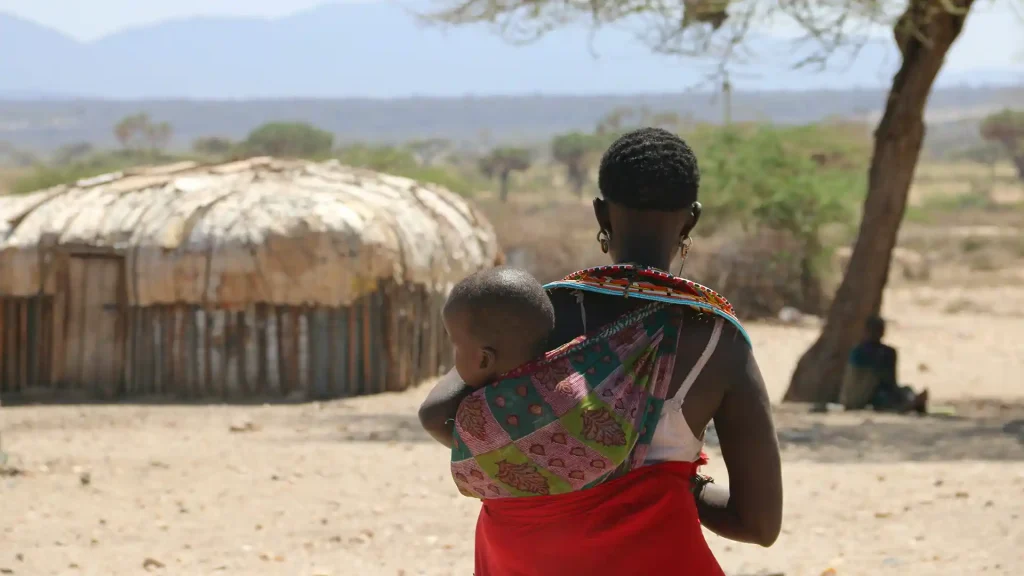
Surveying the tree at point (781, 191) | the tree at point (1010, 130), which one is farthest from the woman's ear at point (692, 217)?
the tree at point (1010, 130)

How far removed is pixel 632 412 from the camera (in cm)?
198

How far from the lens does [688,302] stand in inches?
79.8

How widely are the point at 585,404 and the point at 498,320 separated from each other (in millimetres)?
194

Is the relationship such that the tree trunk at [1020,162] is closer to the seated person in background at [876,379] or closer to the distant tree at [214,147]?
the distant tree at [214,147]

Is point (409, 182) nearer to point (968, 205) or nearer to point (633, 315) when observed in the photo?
point (633, 315)

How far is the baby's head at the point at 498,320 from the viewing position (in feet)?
6.37

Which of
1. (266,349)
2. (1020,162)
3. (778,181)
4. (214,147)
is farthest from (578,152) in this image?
(266,349)

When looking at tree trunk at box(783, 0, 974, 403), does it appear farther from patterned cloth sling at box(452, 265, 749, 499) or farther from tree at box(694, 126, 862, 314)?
tree at box(694, 126, 862, 314)

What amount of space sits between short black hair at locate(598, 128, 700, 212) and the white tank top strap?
23 cm

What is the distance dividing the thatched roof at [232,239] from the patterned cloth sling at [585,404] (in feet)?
25.5

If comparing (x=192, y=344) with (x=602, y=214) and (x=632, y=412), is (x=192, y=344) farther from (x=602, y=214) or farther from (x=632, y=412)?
(x=632, y=412)

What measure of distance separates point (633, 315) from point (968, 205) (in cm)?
4208

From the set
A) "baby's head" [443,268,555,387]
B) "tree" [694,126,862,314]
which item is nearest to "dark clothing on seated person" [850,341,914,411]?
"baby's head" [443,268,555,387]

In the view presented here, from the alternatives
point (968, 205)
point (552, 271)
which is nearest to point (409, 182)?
point (552, 271)
